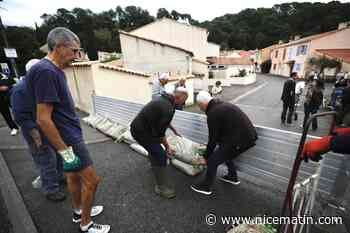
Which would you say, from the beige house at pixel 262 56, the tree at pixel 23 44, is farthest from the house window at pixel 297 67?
the tree at pixel 23 44

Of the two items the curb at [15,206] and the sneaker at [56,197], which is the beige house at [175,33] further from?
the sneaker at [56,197]

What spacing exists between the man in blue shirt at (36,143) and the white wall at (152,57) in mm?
12710

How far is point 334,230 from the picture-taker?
181cm

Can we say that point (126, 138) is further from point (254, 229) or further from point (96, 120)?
point (254, 229)

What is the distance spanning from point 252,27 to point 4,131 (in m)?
68.8

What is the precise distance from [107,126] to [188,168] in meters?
2.85

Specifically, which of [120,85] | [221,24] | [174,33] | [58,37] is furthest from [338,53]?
[221,24]

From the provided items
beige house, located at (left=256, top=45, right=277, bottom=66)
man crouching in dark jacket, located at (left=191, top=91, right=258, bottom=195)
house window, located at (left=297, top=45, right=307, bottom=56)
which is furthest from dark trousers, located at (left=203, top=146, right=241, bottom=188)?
beige house, located at (left=256, top=45, right=277, bottom=66)

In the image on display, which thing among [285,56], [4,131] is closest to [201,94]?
[4,131]

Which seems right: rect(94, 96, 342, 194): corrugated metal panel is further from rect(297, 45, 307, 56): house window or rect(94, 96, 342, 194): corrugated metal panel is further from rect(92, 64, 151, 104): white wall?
rect(297, 45, 307, 56): house window

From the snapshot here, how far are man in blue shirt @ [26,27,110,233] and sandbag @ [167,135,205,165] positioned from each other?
1486 millimetres

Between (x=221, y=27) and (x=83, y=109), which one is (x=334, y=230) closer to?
(x=83, y=109)

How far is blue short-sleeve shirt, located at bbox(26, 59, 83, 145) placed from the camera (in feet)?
4.43

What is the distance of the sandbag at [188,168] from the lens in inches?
114
